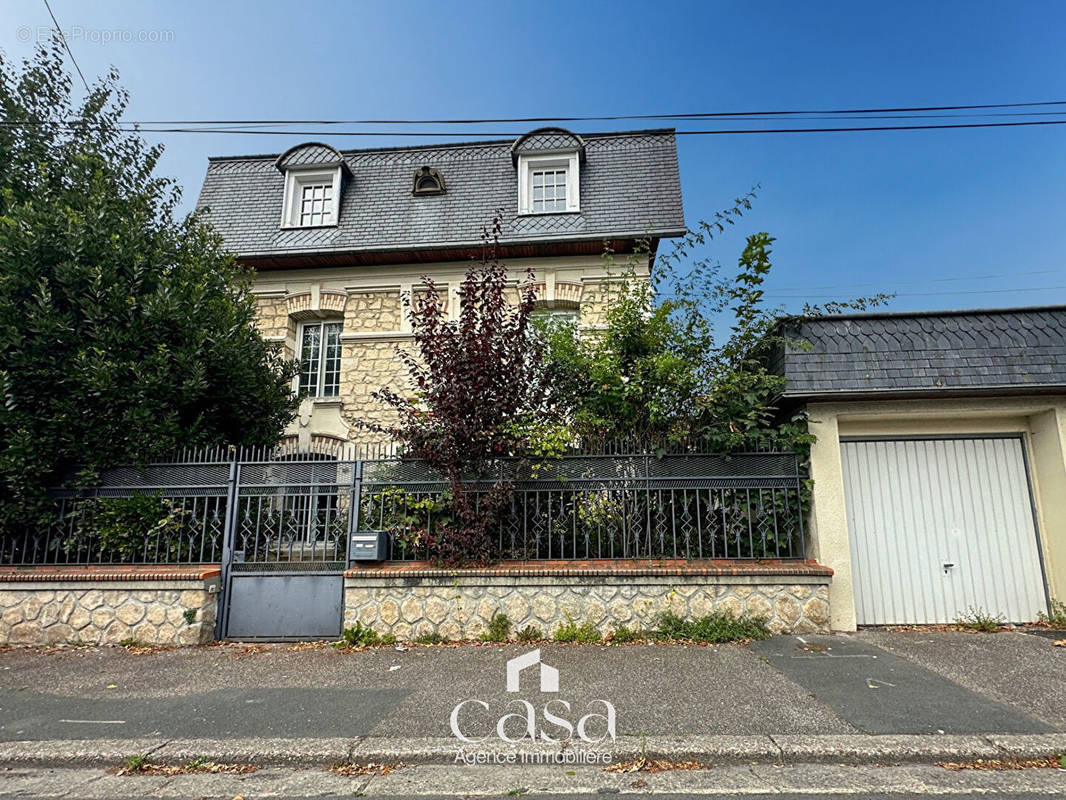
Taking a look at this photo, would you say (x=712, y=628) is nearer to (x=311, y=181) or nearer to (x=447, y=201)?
(x=447, y=201)

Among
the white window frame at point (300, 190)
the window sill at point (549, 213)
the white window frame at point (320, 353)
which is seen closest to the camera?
the window sill at point (549, 213)

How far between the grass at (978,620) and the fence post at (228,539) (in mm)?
8063

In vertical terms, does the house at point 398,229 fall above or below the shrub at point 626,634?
above

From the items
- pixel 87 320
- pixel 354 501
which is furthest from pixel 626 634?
pixel 87 320

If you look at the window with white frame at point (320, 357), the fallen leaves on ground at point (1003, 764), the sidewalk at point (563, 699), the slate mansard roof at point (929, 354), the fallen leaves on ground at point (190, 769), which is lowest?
the fallen leaves on ground at point (190, 769)

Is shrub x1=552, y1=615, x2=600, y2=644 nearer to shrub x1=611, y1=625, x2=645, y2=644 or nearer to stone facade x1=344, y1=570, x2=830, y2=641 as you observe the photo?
stone facade x1=344, y1=570, x2=830, y2=641

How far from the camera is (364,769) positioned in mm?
3283

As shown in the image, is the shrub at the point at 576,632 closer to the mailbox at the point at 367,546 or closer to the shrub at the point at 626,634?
the shrub at the point at 626,634

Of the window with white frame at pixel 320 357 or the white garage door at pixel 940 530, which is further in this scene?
the window with white frame at pixel 320 357

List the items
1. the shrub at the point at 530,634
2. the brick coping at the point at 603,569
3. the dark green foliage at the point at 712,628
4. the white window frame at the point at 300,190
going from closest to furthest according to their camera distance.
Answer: the dark green foliage at the point at 712,628
the shrub at the point at 530,634
the brick coping at the point at 603,569
the white window frame at the point at 300,190

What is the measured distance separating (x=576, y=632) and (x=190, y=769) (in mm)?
3472

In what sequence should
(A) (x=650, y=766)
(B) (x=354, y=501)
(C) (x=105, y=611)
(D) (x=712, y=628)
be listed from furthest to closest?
(B) (x=354, y=501), (C) (x=105, y=611), (D) (x=712, y=628), (A) (x=650, y=766)

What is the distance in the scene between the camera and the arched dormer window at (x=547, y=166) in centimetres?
1120

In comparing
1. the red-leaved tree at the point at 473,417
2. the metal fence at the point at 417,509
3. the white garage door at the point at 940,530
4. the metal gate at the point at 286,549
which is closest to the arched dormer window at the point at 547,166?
the red-leaved tree at the point at 473,417
